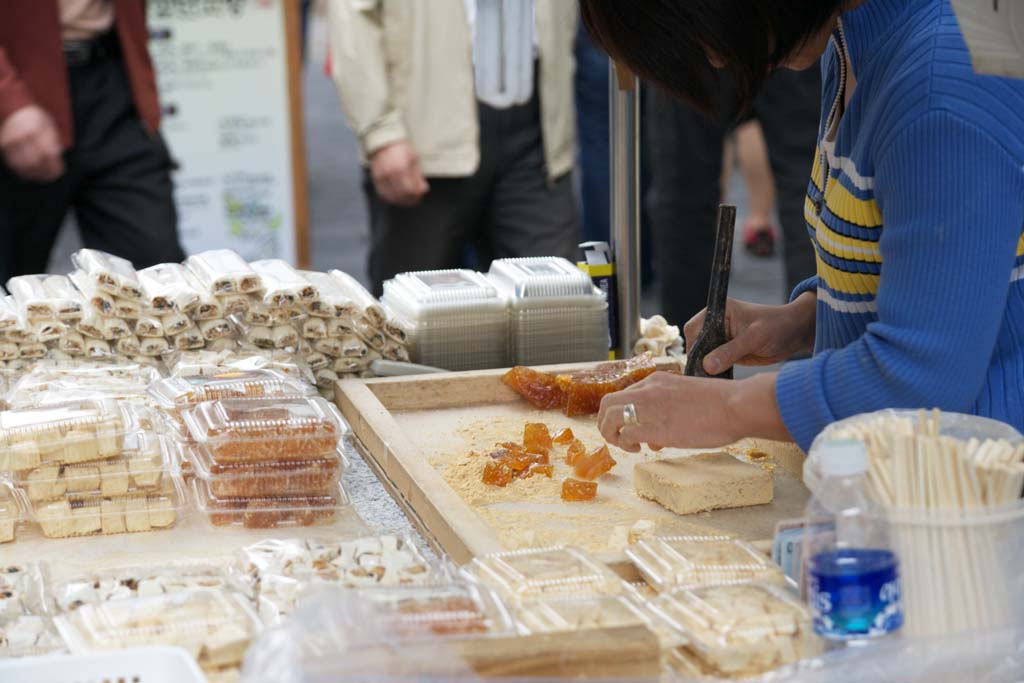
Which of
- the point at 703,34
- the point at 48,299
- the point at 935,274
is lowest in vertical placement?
the point at 48,299

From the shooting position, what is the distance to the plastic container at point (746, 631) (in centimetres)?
143

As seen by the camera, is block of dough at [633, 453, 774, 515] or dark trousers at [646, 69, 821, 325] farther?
dark trousers at [646, 69, 821, 325]

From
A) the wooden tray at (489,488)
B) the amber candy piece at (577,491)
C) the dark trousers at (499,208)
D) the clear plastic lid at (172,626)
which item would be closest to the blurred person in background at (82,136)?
the dark trousers at (499,208)

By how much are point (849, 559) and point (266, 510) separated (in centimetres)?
96

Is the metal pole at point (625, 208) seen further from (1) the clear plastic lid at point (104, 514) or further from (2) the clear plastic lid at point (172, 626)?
(2) the clear plastic lid at point (172, 626)

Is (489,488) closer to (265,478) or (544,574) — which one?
(265,478)

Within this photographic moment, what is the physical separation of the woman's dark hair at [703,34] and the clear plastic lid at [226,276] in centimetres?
96

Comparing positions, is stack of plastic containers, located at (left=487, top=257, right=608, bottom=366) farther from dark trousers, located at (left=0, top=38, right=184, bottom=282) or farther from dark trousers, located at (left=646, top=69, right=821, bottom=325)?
dark trousers, located at (left=646, top=69, right=821, bottom=325)

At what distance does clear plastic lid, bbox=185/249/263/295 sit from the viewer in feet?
8.27

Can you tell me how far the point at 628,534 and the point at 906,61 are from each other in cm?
71

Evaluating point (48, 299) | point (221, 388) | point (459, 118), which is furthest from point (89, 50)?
point (221, 388)

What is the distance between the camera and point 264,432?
2.04m

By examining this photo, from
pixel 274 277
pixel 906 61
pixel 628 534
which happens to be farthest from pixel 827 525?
pixel 274 277

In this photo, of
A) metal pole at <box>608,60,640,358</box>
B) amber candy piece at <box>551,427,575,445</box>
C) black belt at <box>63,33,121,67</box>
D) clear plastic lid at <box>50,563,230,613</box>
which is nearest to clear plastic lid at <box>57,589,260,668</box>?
clear plastic lid at <box>50,563,230,613</box>
